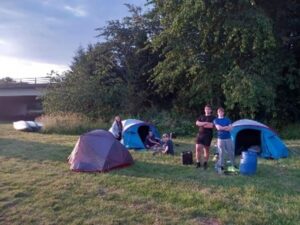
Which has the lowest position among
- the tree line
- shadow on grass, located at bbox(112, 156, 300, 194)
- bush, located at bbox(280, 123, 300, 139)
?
shadow on grass, located at bbox(112, 156, 300, 194)

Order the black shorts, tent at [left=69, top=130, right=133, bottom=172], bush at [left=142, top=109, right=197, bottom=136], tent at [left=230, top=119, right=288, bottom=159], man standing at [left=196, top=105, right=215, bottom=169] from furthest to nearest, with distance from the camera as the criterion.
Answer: bush at [left=142, top=109, right=197, bottom=136], tent at [left=230, top=119, right=288, bottom=159], the black shorts, man standing at [left=196, top=105, right=215, bottom=169], tent at [left=69, top=130, right=133, bottom=172]

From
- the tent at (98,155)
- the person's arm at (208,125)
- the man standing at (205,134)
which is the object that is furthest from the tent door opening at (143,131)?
the person's arm at (208,125)

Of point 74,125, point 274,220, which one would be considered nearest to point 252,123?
point 274,220

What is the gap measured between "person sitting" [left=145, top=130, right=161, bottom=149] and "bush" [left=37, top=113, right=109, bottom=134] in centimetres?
653

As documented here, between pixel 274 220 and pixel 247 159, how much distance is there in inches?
124

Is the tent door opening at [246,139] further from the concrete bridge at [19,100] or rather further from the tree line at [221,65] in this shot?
the concrete bridge at [19,100]

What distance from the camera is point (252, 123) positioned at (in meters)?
12.8

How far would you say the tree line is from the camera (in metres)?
16.8

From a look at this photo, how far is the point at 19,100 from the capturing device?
189 feet

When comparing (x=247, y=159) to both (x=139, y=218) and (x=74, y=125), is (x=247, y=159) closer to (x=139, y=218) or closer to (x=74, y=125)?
(x=139, y=218)

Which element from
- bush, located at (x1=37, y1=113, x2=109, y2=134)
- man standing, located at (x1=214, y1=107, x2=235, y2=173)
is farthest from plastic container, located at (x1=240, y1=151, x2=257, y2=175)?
bush, located at (x1=37, y1=113, x2=109, y2=134)

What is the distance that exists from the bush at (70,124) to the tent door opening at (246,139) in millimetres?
9420

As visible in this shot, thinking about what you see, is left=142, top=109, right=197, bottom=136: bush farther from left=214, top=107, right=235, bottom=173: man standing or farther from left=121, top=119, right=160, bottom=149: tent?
left=214, top=107, right=235, bottom=173: man standing

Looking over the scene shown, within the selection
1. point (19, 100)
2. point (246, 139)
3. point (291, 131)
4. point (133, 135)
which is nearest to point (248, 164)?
point (246, 139)
